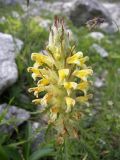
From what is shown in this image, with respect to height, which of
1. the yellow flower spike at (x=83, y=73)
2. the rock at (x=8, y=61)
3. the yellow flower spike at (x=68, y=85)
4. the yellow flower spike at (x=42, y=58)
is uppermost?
the yellow flower spike at (x=42, y=58)

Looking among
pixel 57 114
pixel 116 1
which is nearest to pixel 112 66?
pixel 57 114

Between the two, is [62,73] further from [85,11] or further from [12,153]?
[85,11]

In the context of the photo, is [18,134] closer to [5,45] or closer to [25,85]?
[25,85]

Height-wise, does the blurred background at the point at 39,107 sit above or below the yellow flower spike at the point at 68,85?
below

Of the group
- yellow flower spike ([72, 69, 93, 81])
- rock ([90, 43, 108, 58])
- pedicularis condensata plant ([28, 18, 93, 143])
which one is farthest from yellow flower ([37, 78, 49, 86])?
rock ([90, 43, 108, 58])

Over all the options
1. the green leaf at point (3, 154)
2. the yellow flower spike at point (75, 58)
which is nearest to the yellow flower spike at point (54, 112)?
the yellow flower spike at point (75, 58)

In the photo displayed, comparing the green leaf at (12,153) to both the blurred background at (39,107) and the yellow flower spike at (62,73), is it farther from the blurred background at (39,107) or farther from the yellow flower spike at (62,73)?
the yellow flower spike at (62,73)
